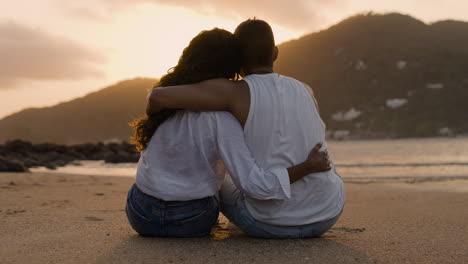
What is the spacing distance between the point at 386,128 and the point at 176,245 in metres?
57.1

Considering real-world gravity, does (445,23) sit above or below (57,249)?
above

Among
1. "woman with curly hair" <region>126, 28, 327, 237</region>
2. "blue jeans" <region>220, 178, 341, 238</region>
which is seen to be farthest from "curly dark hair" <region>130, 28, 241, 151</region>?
"blue jeans" <region>220, 178, 341, 238</region>

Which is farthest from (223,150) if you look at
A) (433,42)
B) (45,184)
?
(433,42)

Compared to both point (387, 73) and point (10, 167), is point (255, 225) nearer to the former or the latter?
point (10, 167)

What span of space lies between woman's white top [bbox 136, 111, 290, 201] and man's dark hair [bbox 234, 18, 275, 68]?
0.38 meters

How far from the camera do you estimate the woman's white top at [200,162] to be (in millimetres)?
2756

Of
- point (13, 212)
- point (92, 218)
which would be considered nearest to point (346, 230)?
point (92, 218)

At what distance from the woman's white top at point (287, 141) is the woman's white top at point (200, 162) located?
9 cm

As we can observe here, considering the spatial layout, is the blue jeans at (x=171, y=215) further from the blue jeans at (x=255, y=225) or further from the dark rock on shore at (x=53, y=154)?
the dark rock on shore at (x=53, y=154)

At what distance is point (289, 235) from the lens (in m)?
3.00

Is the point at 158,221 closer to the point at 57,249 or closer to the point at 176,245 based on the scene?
the point at 176,245

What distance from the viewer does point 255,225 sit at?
2.99 metres

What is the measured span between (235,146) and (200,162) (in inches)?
9.6

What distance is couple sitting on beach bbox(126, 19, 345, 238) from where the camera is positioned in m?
2.78
